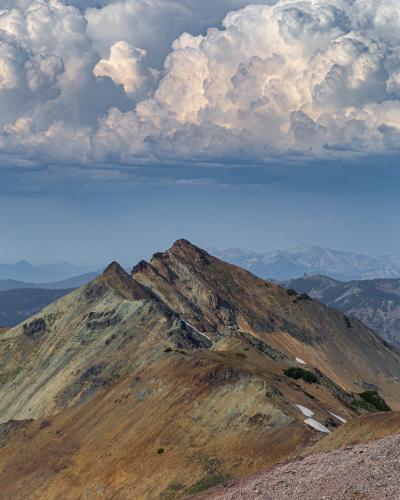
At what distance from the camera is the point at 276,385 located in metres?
102

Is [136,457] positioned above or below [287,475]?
below

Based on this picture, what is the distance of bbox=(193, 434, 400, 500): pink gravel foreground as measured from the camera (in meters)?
46.1

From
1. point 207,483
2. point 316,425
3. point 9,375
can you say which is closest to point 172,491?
point 207,483

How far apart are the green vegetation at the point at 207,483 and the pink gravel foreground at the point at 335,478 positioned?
1732 centimetres

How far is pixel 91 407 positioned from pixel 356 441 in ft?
201

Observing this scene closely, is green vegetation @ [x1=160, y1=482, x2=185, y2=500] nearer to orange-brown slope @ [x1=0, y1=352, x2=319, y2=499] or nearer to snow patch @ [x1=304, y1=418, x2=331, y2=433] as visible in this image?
orange-brown slope @ [x1=0, y1=352, x2=319, y2=499]

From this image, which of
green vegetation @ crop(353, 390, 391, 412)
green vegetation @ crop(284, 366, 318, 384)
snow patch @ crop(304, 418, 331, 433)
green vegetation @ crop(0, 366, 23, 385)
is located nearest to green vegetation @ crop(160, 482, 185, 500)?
snow patch @ crop(304, 418, 331, 433)

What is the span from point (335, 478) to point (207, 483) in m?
30.6

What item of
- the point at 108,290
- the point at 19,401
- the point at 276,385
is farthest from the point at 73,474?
the point at 108,290

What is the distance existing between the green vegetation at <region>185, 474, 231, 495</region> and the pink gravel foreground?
17.3 metres

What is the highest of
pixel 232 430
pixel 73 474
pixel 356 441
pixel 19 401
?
pixel 356 441

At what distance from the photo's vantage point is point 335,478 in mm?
48938

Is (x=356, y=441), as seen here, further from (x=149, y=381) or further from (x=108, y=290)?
(x=108, y=290)

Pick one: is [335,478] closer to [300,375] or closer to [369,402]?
[300,375]
